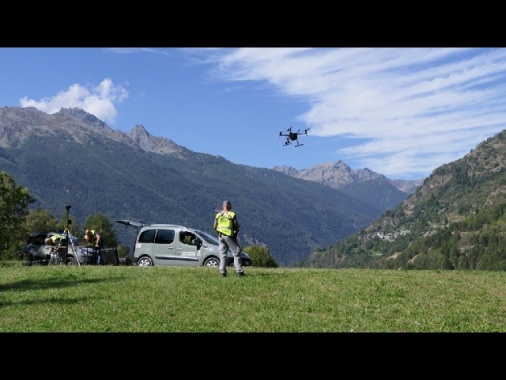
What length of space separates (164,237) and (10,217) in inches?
1977

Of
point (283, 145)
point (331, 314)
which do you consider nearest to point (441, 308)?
point (331, 314)

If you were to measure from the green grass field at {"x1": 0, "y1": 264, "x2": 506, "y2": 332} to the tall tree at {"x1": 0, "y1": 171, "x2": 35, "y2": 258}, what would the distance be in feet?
177

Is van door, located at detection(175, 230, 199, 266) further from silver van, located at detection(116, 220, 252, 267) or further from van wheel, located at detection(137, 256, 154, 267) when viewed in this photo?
van wheel, located at detection(137, 256, 154, 267)

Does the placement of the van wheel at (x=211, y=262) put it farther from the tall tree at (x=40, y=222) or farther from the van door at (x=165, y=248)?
the tall tree at (x=40, y=222)

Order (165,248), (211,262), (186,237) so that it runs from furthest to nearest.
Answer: (165,248) → (186,237) → (211,262)

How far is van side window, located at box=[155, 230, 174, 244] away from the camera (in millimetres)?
30250

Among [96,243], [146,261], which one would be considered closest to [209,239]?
[146,261]

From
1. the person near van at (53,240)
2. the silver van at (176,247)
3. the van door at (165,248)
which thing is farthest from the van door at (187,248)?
the person near van at (53,240)

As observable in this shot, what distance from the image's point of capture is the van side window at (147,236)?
30625 mm

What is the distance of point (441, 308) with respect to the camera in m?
15.1

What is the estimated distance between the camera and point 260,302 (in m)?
16.0

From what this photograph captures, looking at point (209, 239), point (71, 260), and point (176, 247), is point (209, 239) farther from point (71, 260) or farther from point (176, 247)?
point (71, 260)

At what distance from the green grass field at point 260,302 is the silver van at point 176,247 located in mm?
6423
